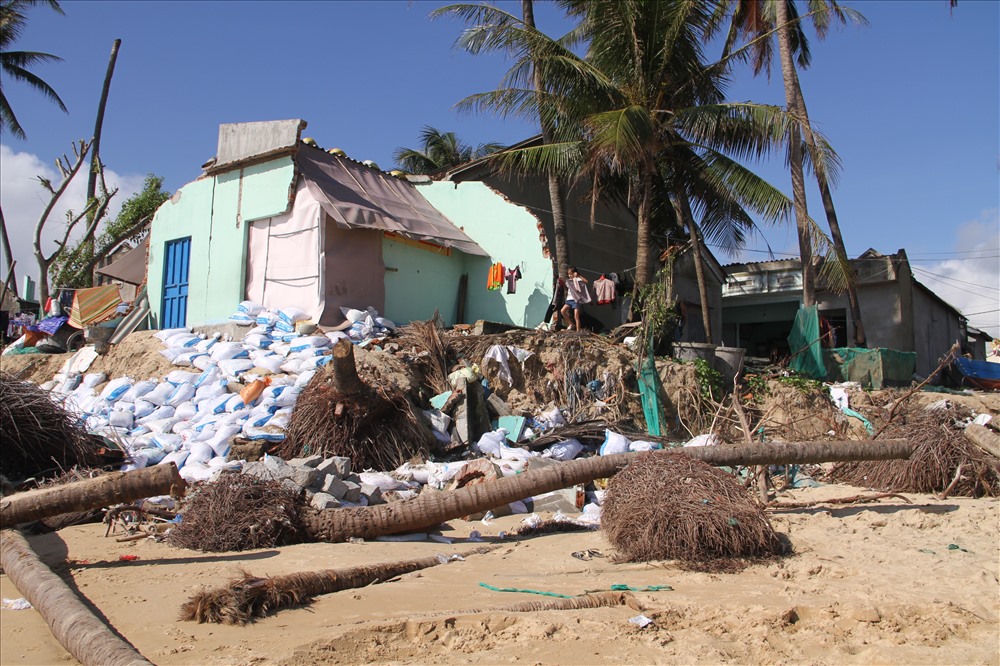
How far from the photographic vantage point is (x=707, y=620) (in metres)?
3.73

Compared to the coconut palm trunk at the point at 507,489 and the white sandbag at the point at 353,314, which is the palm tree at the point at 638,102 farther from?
the coconut palm trunk at the point at 507,489

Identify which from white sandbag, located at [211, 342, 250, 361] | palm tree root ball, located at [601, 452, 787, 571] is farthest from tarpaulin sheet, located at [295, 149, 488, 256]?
palm tree root ball, located at [601, 452, 787, 571]

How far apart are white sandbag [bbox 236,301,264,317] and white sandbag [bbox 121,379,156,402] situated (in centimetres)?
205

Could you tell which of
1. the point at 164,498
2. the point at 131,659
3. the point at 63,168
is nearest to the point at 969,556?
the point at 131,659

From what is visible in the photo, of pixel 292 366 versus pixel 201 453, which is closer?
pixel 201 453

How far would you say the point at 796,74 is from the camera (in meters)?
15.3

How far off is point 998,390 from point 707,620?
55.0ft

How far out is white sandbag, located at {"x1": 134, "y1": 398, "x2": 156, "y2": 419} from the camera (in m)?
9.58

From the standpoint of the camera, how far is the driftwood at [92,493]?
525 centimetres

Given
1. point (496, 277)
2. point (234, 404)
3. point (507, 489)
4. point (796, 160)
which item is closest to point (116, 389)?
point (234, 404)

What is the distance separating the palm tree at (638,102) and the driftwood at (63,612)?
388 inches

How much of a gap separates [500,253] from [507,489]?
8.42 metres

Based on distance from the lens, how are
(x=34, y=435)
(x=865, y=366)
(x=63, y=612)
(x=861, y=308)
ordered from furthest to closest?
(x=861, y=308) → (x=865, y=366) → (x=34, y=435) → (x=63, y=612)

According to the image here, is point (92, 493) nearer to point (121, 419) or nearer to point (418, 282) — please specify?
point (121, 419)
